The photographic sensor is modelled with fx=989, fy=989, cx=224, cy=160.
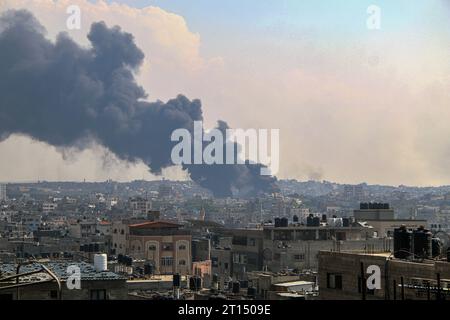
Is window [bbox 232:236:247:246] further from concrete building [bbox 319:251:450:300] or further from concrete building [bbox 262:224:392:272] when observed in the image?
concrete building [bbox 319:251:450:300]

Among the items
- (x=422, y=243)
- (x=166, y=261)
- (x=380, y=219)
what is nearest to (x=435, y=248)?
(x=422, y=243)

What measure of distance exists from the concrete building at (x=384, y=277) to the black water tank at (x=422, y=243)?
778 millimetres

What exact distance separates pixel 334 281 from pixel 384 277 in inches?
125

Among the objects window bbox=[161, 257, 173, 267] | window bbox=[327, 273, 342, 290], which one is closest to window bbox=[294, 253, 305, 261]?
window bbox=[161, 257, 173, 267]

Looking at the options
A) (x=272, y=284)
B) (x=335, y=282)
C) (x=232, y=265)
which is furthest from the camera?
(x=232, y=265)

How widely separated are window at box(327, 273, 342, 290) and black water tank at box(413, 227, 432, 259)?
2714 mm

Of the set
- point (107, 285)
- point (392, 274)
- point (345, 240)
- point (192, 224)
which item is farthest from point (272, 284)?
point (192, 224)

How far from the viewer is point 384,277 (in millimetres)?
25438

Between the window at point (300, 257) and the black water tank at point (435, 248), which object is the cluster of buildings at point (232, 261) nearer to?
the window at point (300, 257)

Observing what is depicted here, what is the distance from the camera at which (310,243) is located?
6612 centimetres

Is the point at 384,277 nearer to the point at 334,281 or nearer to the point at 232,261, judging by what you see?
the point at 334,281
